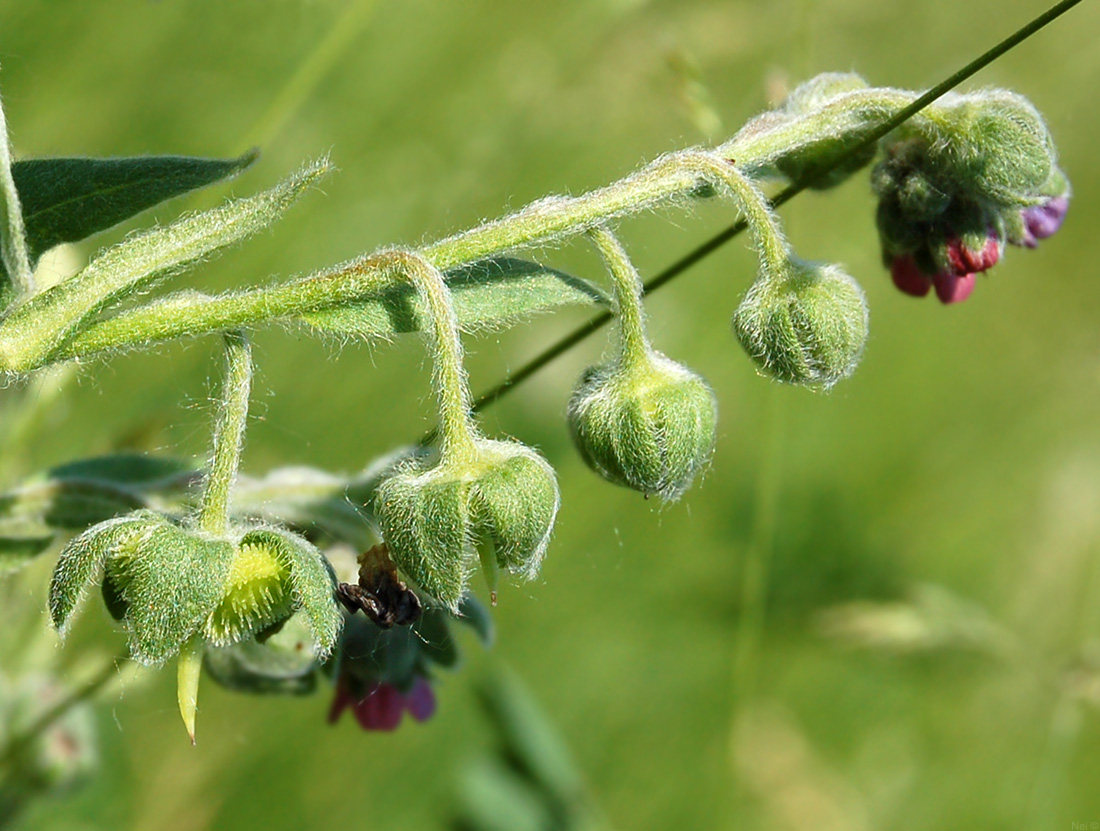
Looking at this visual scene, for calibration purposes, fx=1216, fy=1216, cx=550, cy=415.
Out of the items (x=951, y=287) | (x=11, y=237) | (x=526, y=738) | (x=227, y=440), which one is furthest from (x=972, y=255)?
(x=526, y=738)

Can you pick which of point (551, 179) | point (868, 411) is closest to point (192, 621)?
point (551, 179)


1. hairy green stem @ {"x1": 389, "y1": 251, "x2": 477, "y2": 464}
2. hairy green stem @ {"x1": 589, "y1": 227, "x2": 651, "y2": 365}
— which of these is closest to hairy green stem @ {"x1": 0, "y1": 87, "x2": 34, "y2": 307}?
hairy green stem @ {"x1": 389, "y1": 251, "x2": 477, "y2": 464}

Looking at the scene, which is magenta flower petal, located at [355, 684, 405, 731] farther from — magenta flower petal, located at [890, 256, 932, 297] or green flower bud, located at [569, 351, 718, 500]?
magenta flower petal, located at [890, 256, 932, 297]

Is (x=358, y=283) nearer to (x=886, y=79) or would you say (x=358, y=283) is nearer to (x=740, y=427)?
(x=740, y=427)

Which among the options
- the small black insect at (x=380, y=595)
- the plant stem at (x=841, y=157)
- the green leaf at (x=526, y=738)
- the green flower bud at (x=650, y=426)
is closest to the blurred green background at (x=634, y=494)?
the green leaf at (x=526, y=738)

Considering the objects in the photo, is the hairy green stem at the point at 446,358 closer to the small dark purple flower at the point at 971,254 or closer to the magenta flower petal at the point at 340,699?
the magenta flower petal at the point at 340,699

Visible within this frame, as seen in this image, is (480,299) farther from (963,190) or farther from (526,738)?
(526,738)
